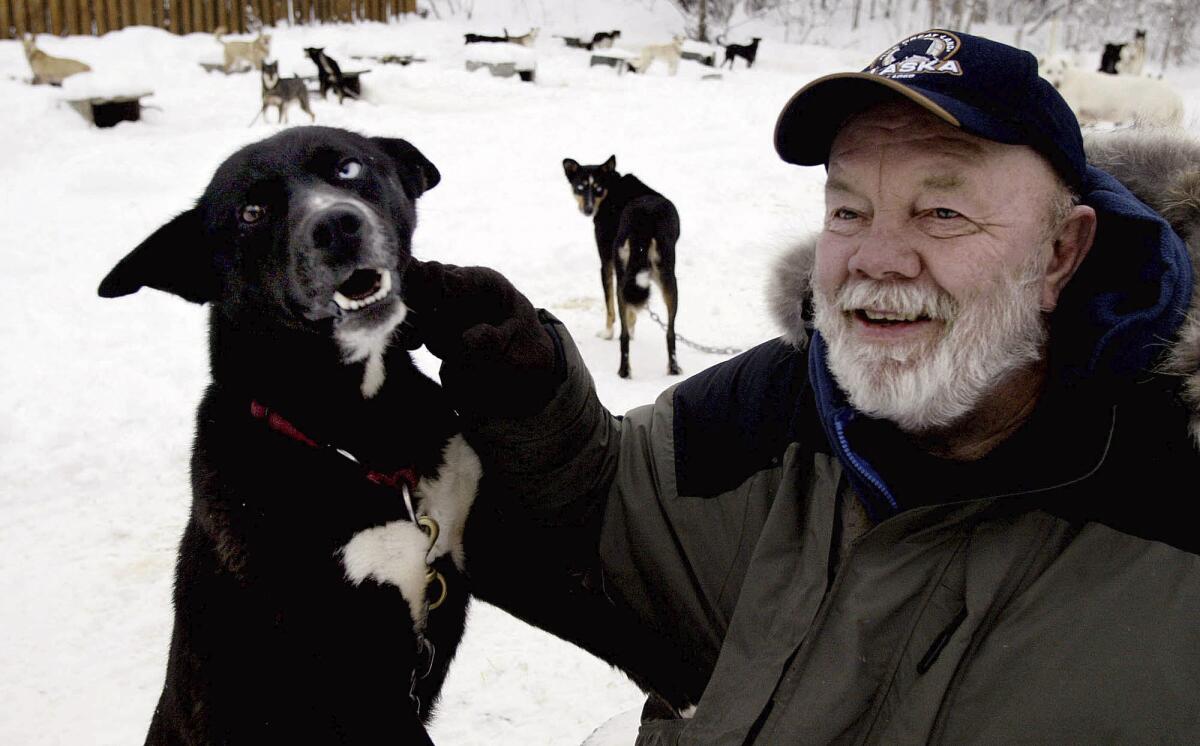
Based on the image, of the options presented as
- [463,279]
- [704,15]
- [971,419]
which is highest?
[704,15]

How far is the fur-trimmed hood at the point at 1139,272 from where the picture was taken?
1503mm

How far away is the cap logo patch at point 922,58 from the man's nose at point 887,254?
11.5 inches

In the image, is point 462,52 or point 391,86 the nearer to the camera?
point 391,86

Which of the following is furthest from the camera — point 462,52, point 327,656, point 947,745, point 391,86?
point 462,52

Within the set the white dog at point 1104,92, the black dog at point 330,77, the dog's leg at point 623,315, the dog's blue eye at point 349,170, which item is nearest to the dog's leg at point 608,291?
the dog's leg at point 623,315

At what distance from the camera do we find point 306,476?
1985 millimetres

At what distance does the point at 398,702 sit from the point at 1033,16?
109ft

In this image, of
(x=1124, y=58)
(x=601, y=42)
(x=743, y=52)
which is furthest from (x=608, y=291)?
(x=1124, y=58)

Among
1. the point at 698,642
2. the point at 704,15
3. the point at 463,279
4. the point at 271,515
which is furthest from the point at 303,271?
the point at 704,15

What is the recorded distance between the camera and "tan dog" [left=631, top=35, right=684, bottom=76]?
61.3ft

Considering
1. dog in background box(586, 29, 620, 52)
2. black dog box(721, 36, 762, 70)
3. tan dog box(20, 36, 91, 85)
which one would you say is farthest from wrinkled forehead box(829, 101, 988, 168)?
dog in background box(586, 29, 620, 52)

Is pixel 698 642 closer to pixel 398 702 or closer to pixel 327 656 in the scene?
pixel 398 702

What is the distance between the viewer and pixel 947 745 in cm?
145

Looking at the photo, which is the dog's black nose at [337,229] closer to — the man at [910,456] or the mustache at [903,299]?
the man at [910,456]
